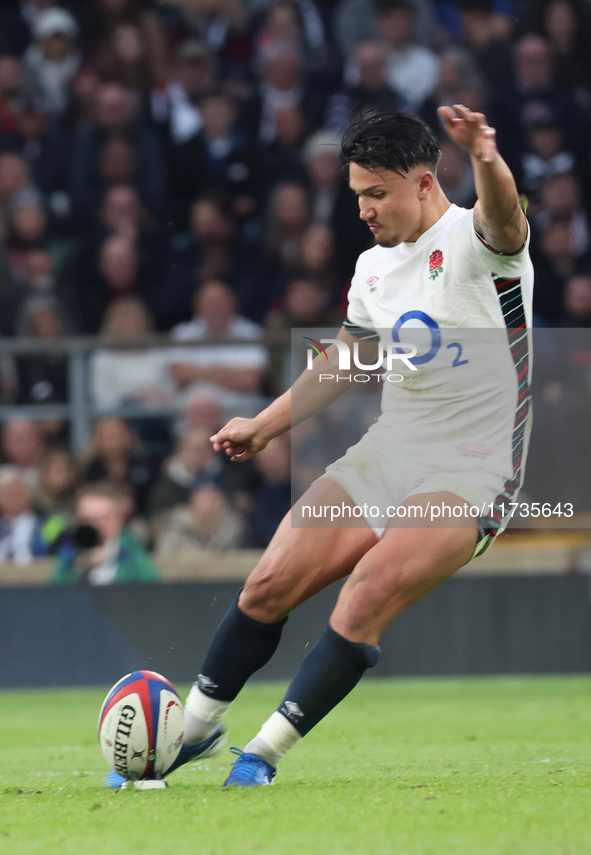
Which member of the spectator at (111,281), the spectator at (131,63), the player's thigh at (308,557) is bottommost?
the player's thigh at (308,557)

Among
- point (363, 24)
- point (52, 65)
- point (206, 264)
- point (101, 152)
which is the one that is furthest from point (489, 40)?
point (52, 65)

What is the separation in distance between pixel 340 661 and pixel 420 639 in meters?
4.33

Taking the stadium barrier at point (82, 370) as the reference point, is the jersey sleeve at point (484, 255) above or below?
above

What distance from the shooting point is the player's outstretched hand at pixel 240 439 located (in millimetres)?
4062

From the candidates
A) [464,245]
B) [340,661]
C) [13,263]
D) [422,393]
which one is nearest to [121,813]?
[340,661]

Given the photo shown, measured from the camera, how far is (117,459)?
8.39 metres

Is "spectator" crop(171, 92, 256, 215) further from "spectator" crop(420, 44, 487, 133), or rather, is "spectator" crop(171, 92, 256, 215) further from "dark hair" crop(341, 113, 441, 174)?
"dark hair" crop(341, 113, 441, 174)

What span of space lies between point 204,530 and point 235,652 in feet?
13.7

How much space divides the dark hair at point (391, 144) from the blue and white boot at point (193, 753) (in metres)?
2.01

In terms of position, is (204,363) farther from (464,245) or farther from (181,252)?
(464,245)

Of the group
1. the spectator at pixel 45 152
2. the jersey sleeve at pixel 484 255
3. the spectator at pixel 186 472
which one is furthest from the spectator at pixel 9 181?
the jersey sleeve at pixel 484 255

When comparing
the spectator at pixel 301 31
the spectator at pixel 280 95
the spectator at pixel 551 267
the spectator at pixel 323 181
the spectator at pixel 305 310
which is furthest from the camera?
the spectator at pixel 301 31

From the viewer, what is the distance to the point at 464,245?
12.5ft

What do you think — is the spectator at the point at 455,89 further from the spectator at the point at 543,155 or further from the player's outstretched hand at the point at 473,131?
the player's outstretched hand at the point at 473,131
